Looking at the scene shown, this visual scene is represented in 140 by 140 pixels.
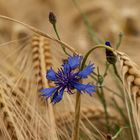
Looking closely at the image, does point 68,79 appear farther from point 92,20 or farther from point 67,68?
point 92,20

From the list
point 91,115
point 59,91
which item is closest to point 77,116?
point 59,91

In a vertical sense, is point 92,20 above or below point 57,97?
above

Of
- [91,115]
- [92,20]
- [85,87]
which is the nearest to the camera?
[85,87]

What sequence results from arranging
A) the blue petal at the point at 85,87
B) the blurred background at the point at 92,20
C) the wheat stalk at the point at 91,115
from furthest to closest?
the blurred background at the point at 92,20 → the wheat stalk at the point at 91,115 → the blue petal at the point at 85,87

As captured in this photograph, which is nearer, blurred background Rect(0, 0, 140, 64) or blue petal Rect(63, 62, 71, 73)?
blue petal Rect(63, 62, 71, 73)

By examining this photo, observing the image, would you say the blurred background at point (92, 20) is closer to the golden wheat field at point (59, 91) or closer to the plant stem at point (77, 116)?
the golden wheat field at point (59, 91)

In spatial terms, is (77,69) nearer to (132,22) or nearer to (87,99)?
(87,99)

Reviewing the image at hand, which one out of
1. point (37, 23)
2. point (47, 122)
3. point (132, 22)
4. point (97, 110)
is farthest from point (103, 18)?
point (47, 122)

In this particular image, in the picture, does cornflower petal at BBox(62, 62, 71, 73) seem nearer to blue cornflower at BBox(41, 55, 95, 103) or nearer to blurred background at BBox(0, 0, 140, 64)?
blue cornflower at BBox(41, 55, 95, 103)

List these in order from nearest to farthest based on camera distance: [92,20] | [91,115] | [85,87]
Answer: [85,87]
[91,115]
[92,20]

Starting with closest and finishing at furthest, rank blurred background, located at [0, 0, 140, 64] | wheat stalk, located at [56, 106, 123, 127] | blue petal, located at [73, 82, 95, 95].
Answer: blue petal, located at [73, 82, 95, 95] → wheat stalk, located at [56, 106, 123, 127] → blurred background, located at [0, 0, 140, 64]

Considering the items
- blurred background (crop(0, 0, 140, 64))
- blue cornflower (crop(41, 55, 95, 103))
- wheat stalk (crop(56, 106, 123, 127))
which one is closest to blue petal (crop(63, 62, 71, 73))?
blue cornflower (crop(41, 55, 95, 103))

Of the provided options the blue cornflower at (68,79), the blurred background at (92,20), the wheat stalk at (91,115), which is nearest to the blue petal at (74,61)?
the blue cornflower at (68,79)

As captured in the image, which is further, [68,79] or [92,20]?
[92,20]
